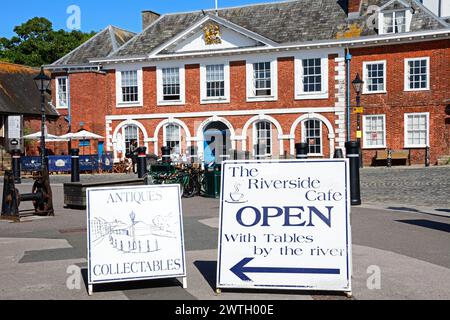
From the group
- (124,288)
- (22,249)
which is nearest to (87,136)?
(22,249)

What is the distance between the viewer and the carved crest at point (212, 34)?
34156mm

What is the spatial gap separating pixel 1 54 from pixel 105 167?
30882 millimetres

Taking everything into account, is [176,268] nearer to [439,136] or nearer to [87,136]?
[439,136]

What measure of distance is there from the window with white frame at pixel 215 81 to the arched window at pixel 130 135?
499 centimetres

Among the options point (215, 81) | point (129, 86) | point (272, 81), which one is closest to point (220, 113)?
point (215, 81)

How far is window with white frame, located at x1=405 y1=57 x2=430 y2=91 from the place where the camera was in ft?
99.2

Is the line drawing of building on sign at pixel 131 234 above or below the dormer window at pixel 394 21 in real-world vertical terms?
below

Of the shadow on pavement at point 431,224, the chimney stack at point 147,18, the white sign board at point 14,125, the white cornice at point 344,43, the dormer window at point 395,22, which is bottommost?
the shadow on pavement at point 431,224

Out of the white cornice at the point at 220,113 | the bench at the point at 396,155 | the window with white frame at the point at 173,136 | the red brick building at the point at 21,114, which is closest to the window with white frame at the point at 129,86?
the white cornice at the point at 220,113

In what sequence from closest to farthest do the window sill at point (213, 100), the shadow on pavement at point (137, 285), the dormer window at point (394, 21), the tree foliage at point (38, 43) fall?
the shadow on pavement at point (137, 285) → the dormer window at point (394, 21) → the window sill at point (213, 100) → the tree foliage at point (38, 43)

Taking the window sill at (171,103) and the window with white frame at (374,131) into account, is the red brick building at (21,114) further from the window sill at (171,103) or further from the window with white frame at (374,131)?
the window with white frame at (374,131)

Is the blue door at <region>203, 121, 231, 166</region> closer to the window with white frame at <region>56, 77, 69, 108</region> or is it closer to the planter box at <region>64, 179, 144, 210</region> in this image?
the window with white frame at <region>56, 77, 69, 108</region>

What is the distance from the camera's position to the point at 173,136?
3519 cm
